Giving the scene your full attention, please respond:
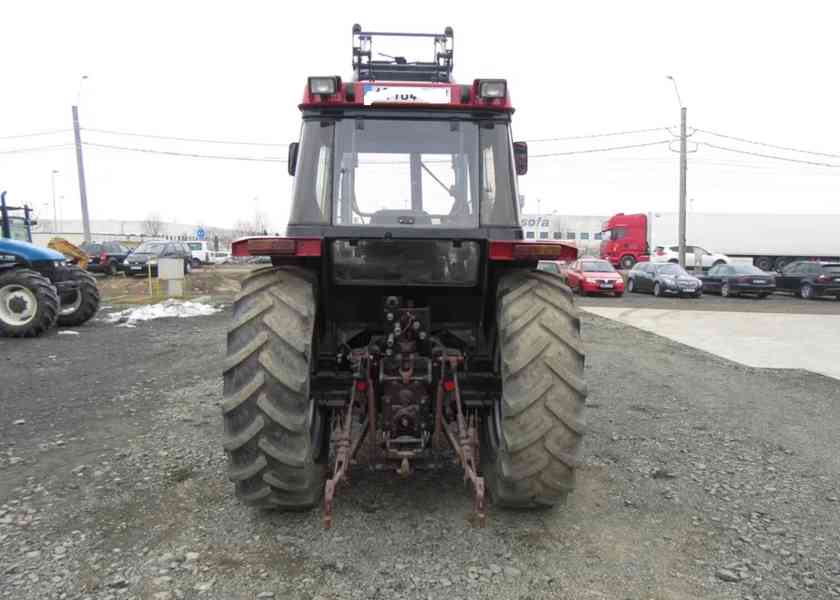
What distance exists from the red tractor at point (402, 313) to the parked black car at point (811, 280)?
22.3 metres

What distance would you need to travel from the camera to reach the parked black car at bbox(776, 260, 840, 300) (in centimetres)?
2108

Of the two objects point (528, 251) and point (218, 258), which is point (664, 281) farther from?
point (218, 258)

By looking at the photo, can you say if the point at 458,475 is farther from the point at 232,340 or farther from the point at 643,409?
the point at 643,409

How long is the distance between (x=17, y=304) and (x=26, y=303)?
153 mm

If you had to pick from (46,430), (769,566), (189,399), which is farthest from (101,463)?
(769,566)

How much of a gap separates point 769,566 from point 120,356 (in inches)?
337

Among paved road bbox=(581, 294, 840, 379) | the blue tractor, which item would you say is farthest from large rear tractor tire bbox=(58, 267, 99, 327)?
paved road bbox=(581, 294, 840, 379)

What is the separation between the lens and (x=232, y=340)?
321 cm

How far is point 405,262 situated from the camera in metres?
3.47

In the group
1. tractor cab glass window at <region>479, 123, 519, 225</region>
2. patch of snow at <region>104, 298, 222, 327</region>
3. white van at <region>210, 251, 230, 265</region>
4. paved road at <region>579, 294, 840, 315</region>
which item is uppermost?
tractor cab glass window at <region>479, 123, 519, 225</region>

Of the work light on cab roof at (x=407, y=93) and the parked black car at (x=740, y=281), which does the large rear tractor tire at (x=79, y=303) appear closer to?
the work light on cab roof at (x=407, y=93)

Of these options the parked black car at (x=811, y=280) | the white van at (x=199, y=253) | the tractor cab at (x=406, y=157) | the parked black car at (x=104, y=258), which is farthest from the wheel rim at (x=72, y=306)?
the parked black car at (x=811, y=280)

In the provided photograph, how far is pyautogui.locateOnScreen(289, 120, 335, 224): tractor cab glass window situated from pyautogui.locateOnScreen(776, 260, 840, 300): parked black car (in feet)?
77.0

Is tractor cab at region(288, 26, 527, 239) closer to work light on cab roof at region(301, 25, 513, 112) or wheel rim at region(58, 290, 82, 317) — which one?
work light on cab roof at region(301, 25, 513, 112)
